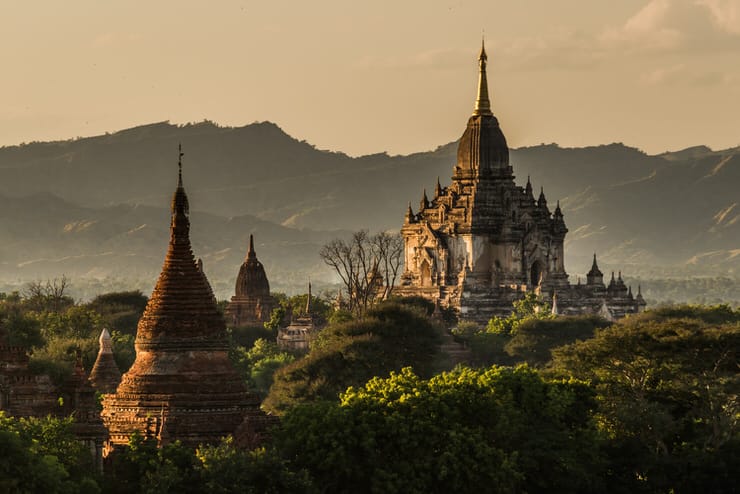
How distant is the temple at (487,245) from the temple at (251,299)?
12668 mm

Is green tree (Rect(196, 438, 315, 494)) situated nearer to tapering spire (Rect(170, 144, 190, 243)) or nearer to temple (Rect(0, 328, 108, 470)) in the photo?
temple (Rect(0, 328, 108, 470))

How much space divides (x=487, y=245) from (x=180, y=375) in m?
105

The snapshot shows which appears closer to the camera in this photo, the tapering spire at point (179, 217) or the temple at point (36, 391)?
the tapering spire at point (179, 217)

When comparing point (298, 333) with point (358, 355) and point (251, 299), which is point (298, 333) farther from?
point (358, 355)

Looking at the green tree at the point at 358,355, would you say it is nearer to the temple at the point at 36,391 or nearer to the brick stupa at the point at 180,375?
the temple at the point at 36,391

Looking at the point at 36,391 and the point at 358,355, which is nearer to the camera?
the point at 36,391

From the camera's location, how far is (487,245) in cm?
16325

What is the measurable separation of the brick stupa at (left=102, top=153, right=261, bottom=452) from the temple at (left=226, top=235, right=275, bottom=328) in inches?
4228

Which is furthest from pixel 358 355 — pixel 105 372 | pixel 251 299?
pixel 251 299

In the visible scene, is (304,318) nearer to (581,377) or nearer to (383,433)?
(581,377)

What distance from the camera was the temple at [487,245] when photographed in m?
161

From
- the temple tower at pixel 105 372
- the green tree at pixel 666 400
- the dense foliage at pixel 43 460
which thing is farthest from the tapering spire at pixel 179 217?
the green tree at pixel 666 400

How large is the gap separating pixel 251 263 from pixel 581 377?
330 feet

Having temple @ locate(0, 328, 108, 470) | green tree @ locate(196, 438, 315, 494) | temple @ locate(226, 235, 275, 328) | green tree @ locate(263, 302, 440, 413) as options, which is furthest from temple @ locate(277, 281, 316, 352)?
green tree @ locate(196, 438, 315, 494)
